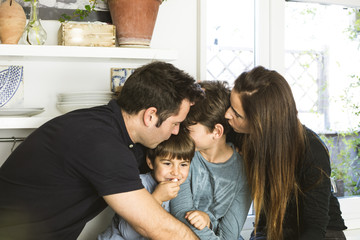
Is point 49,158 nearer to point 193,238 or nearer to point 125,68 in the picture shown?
point 193,238

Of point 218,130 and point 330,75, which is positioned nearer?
point 218,130

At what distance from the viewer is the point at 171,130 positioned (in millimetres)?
1568

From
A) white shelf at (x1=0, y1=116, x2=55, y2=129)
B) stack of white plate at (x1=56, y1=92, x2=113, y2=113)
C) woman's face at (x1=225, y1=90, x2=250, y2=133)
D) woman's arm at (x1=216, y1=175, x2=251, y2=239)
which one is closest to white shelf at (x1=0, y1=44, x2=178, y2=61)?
stack of white plate at (x1=56, y1=92, x2=113, y2=113)

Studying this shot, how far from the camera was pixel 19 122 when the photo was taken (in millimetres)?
1709

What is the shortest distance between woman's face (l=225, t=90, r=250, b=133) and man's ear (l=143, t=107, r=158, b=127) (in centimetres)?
33

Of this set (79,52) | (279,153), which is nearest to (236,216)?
(279,153)

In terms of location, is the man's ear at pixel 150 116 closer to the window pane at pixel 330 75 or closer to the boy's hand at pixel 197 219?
the boy's hand at pixel 197 219

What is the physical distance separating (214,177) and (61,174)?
2.28 ft

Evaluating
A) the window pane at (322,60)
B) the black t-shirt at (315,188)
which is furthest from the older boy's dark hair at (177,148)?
the window pane at (322,60)

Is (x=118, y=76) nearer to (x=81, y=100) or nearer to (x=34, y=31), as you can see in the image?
(x=81, y=100)

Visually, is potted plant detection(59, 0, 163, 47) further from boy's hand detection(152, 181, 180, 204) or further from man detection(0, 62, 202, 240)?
→ boy's hand detection(152, 181, 180, 204)

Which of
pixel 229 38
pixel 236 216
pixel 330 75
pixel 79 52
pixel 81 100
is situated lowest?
pixel 236 216

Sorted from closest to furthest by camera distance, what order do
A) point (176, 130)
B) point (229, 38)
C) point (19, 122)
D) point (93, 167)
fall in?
point (93, 167) < point (176, 130) < point (19, 122) < point (229, 38)

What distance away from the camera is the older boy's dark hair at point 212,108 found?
1.70 m
